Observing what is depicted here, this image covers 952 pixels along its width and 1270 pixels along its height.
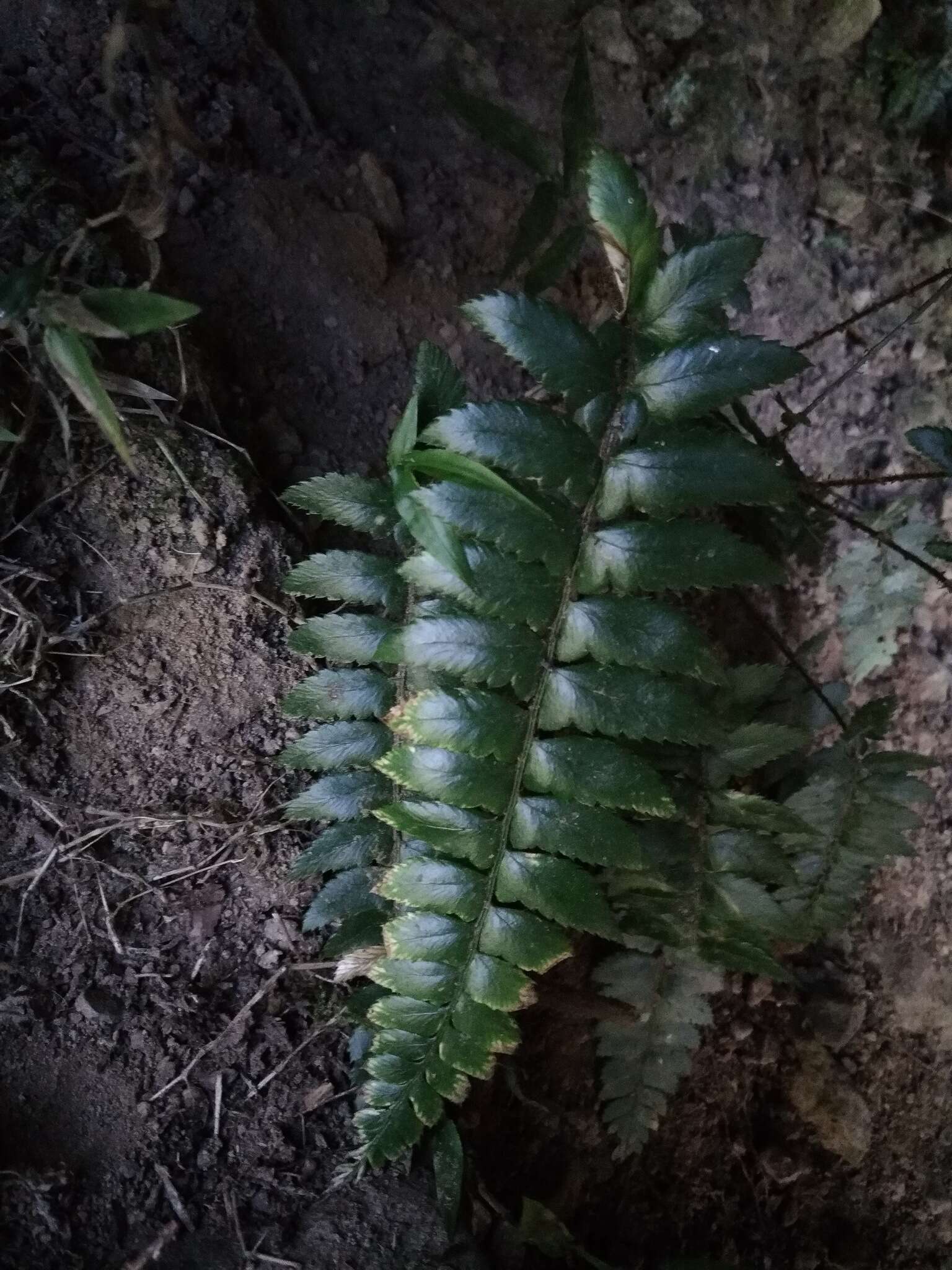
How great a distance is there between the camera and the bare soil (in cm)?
172

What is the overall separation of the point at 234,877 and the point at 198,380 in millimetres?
979

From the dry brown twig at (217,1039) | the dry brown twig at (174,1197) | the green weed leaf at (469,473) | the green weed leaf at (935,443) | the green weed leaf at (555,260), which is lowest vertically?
the dry brown twig at (174,1197)

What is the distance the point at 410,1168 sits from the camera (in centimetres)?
178

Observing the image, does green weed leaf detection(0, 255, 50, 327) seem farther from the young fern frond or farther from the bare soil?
the young fern frond

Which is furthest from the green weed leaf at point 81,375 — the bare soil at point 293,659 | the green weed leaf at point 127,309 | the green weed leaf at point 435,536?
the green weed leaf at point 435,536

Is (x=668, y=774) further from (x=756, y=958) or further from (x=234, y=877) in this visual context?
(x=234, y=877)

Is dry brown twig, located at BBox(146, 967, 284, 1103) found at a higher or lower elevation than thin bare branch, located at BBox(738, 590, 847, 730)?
lower

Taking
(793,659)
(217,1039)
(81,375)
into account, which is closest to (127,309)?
(81,375)

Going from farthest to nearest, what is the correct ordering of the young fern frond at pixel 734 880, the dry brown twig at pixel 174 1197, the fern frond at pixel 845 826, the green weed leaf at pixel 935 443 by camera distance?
the fern frond at pixel 845 826 → the young fern frond at pixel 734 880 → the green weed leaf at pixel 935 443 → the dry brown twig at pixel 174 1197

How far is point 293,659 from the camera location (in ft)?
6.35

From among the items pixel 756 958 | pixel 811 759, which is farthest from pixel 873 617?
pixel 756 958

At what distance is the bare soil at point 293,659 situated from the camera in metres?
1.72

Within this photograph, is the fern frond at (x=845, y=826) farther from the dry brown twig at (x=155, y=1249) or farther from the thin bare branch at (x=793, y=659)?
the dry brown twig at (x=155, y=1249)

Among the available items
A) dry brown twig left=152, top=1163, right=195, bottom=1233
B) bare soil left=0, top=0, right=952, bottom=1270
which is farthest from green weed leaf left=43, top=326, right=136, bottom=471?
dry brown twig left=152, top=1163, right=195, bottom=1233
